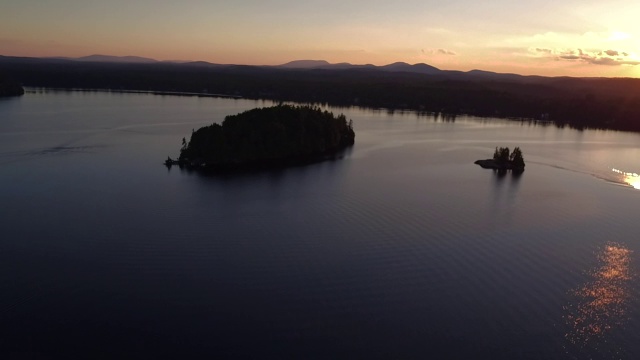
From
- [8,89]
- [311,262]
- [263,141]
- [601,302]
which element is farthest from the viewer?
[8,89]

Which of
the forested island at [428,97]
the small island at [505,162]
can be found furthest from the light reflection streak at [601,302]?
the forested island at [428,97]

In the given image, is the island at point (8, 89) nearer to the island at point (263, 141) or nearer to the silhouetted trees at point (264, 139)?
the silhouetted trees at point (264, 139)

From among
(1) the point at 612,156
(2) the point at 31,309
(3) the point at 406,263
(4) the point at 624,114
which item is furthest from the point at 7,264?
(4) the point at 624,114

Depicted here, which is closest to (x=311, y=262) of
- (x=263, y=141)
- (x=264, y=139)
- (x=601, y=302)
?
(x=601, y=302)

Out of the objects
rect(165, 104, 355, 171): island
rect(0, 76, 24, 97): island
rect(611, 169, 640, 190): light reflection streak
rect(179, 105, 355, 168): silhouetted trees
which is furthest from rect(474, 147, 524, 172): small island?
rect(0, 76, 24, 97): island

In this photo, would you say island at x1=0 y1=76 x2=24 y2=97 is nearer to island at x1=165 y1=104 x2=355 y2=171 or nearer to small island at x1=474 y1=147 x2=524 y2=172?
island at x1=165 y1=104 x2=355 y2=171

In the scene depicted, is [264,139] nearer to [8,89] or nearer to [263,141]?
[263,141]

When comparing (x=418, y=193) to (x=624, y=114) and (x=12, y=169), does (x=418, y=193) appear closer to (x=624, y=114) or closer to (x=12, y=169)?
(x=12, y=169)
